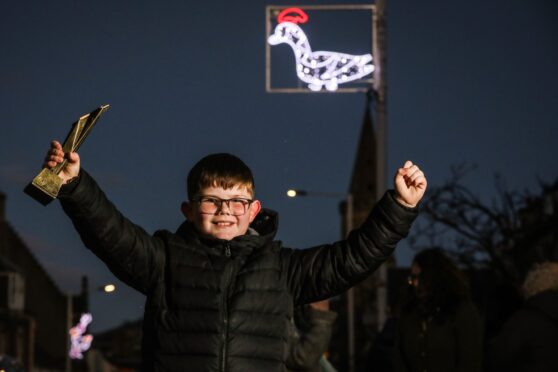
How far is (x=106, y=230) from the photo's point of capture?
4.59 m

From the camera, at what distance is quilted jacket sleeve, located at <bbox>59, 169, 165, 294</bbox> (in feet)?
14.8

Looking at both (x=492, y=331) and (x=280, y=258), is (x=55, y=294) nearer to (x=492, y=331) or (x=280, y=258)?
(x=492, y=331)

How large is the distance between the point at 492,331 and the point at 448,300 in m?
4.21

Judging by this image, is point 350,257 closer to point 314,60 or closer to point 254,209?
point 254,209

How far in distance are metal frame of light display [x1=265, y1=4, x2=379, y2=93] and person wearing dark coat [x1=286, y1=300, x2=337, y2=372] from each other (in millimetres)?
11209

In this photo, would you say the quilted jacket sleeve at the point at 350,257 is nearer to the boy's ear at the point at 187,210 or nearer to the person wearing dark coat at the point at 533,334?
the boy's ear at the point at 187,210

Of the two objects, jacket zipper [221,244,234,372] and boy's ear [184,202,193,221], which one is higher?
boy's ear [184,202,193,221]

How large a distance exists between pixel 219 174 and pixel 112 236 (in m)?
0.53

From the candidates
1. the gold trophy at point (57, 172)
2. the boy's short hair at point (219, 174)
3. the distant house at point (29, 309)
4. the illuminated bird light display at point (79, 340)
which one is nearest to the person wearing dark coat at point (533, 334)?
the boy's short hair at point (219, 174)

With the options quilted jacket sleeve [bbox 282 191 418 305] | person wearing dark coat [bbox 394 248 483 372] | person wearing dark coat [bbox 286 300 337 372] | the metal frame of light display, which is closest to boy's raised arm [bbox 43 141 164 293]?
quilted jacket sleeve [bbox 282 191 418 305]

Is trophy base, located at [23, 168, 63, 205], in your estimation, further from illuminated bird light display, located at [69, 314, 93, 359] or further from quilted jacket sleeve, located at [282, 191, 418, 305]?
illuminated bird light display, located at [69, 314, 93, 359]

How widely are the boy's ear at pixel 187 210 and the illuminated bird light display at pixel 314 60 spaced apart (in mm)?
14540

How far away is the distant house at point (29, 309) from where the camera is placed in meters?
64.4

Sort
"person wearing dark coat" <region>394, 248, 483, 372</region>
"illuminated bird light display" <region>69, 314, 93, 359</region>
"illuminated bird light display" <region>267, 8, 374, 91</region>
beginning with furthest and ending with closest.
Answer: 1. "illuminated bird light display" <region>69, 314, 93, 359</region>
2. "illuminated bird light display" <region>267, 8, 374, 91</region>
3. "person wearing dark coat" <region>394, 248, 483, 372</region>
